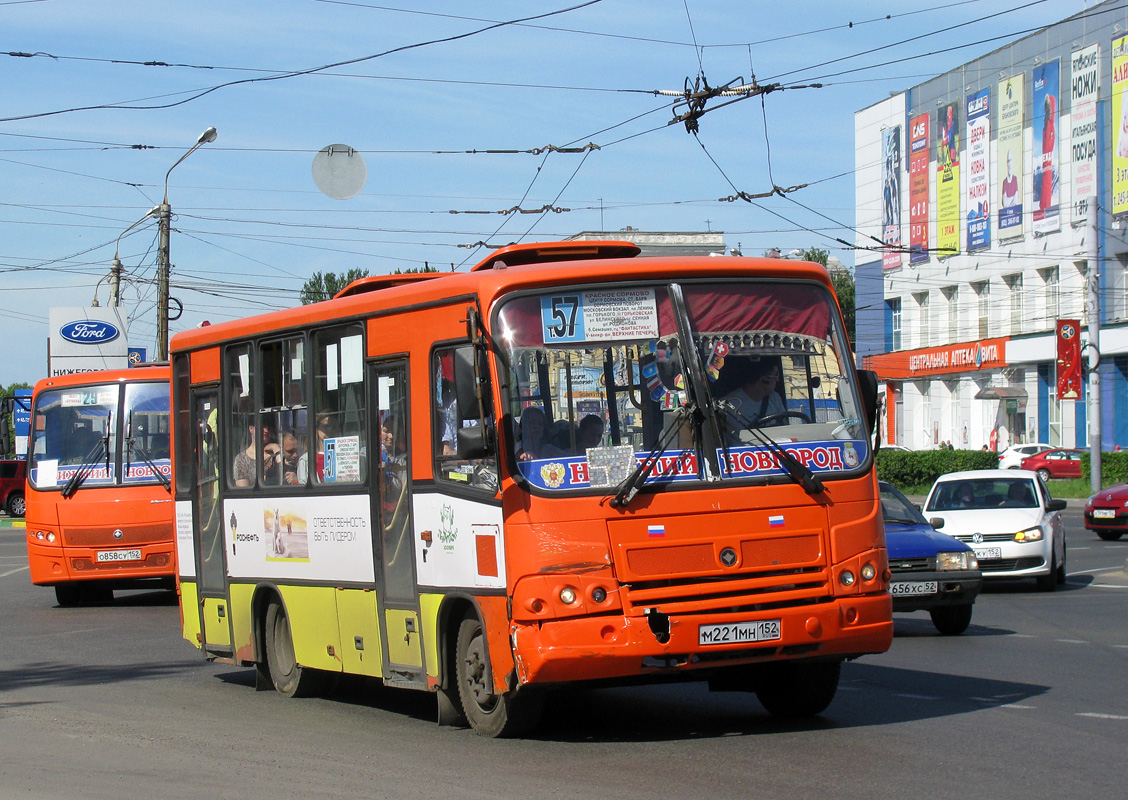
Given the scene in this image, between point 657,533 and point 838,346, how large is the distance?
5.56 ft

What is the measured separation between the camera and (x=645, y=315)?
8.38 m

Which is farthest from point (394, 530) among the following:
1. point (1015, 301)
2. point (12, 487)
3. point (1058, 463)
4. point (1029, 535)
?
point (1015, 301)

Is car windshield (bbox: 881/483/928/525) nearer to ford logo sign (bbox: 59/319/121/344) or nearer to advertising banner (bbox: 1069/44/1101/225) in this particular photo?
advertising banner (bbox: 1069/44/1101/225)

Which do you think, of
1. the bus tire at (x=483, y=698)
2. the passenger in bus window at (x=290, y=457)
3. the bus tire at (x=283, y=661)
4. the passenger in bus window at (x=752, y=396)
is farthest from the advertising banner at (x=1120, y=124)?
the bus tire at (x=483, y=698)

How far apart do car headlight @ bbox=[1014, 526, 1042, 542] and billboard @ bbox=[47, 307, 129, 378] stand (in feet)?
113

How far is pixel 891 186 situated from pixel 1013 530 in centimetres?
4833

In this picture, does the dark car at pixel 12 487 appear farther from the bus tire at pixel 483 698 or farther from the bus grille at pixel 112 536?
the bus tire at pixel 483 698

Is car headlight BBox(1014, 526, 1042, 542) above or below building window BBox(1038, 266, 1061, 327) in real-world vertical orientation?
below

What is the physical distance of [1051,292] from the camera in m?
54.2

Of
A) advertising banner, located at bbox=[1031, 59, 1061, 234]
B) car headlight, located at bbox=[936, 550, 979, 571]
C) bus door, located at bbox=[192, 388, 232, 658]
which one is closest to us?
bus door, located at bbox=[192, 388, 232, 658]

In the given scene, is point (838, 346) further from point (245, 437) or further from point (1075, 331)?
point (1075, 331)

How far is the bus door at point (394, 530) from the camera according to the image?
921cm

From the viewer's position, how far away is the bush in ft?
168

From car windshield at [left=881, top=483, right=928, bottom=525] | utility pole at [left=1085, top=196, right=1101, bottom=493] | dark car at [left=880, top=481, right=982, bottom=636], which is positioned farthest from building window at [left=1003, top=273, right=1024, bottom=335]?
dark car at [left=880, top=481, right=982, bottom=636]
